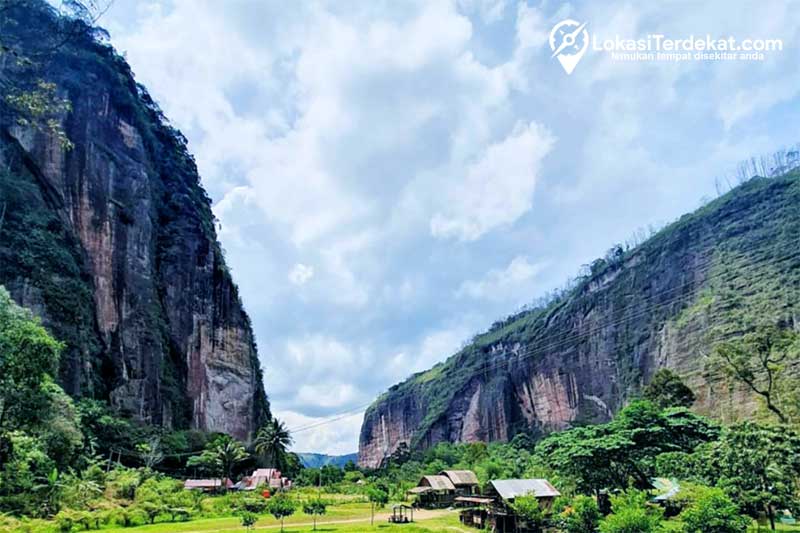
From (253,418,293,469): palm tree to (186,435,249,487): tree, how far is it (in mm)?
5666

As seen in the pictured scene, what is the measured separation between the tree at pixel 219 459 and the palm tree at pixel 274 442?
18.6ft

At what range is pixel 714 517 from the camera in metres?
18.0

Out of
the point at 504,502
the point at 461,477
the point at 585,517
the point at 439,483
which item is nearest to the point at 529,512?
the point at 504,502

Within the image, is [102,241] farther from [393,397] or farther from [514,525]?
[393,397]

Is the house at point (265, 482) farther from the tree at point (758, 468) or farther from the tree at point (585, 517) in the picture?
the tree at point (758, 468)

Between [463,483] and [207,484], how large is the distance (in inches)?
1028

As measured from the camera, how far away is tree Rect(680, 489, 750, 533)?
58.5ft

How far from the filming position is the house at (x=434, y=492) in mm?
45812

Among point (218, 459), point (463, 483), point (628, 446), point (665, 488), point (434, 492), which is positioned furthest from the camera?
point (218, 459)

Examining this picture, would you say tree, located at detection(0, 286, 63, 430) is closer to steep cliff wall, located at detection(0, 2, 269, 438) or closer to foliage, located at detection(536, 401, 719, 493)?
steep cliff wall, located at detection(0, 2, 269, 438)

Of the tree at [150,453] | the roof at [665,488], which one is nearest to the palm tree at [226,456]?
the tree at [150,453]

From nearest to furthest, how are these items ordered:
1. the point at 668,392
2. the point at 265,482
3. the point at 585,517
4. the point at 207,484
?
the point at 585,517 → the point at 207,484 → the point at 668,392 → the point at 265,482

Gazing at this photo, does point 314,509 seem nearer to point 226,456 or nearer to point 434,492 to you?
point 434,492

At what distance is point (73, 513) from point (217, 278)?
1999 inches
